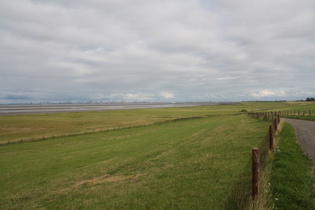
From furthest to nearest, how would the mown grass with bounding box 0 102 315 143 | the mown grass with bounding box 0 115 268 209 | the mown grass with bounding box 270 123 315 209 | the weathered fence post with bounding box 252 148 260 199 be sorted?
the mown grass with bounding box 0 102 315 143
the mown grass with bounding box 0 115 268 209
the mown grass with bounding box 270 123 315 209
the weathered fence post with bounding box 252 148 260 199

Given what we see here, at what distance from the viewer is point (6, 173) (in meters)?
16.2

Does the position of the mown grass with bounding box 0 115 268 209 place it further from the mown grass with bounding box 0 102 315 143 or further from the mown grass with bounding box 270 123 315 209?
the mown grass with bounding box 0 102 315 143

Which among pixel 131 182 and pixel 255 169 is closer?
pixel 255 169

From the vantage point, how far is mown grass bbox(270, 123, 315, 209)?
5.97m

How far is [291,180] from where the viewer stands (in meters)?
7.29

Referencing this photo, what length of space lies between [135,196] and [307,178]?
5846 millimetres

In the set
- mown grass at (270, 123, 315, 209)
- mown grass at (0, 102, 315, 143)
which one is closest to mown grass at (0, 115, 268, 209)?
mown grass at (270, 123, 315, 209)

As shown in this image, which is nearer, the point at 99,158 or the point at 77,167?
the point at 77,167

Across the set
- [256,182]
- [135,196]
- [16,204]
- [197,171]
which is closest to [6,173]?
[16,204]

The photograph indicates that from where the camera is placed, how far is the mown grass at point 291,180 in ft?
19.6

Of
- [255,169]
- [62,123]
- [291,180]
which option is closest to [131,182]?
[291,180]

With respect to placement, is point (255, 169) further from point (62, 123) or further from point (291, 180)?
point (62, 123)

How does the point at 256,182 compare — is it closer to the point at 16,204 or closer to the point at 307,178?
the point at 307,178

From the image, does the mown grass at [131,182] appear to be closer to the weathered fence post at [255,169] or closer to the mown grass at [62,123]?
the weathered fence post at [255,169]
